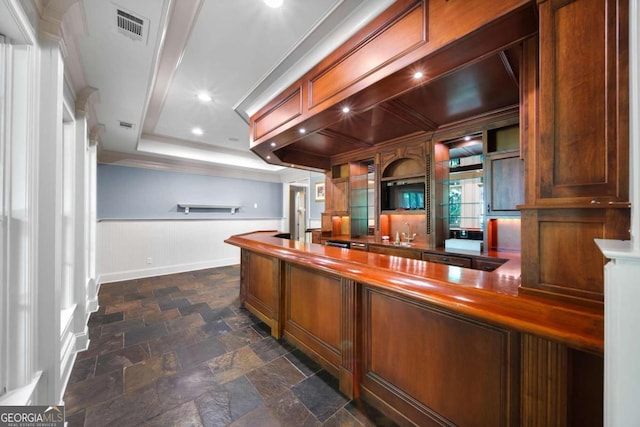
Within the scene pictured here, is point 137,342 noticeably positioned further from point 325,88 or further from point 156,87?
point 325,88

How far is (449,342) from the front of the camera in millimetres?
1190

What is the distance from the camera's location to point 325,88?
1849 millimetres

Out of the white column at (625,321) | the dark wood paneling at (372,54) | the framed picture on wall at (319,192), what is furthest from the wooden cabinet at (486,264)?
the framed picture on wall at (319,192)

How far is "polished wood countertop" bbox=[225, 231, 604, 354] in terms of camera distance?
727mm

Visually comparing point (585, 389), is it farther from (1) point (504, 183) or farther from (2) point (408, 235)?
(2) point (408, 235)

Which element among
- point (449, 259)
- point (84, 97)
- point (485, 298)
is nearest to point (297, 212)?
point (449, 259)

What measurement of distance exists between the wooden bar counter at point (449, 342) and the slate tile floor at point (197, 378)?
0.21 metres

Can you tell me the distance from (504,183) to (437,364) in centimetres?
210

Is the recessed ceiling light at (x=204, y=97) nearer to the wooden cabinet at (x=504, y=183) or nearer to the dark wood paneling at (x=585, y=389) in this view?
the wooden cabinet at (x=504, y=183)

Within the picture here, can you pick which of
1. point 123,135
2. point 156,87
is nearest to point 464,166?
point 156,87

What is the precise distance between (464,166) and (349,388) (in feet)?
9.16

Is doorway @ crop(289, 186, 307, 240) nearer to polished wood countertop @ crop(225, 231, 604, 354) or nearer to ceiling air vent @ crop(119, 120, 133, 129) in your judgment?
ceiling air vent @ crop(119, 120, 133, 129)

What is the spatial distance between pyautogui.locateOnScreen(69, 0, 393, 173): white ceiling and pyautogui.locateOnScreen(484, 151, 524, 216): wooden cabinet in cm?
195

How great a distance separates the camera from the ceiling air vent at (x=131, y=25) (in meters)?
1.43
